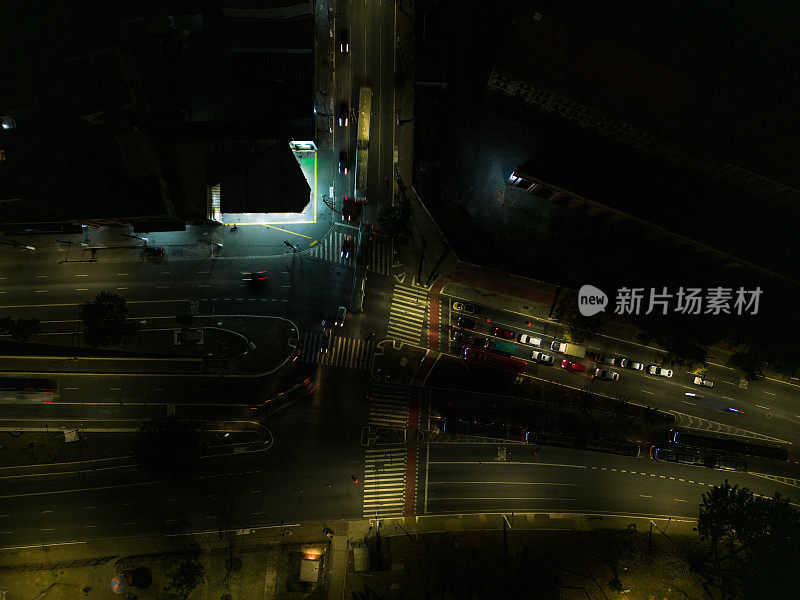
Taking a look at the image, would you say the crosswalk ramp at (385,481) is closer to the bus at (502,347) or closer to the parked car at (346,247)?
the bus at (502,347)

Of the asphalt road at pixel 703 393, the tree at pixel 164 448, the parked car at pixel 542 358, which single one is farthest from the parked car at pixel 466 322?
the tree at pixel 164 448

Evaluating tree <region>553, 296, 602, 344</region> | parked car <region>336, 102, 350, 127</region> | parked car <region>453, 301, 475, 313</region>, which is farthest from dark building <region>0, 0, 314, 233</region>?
tree <region>553, 296, 602, 344</region>

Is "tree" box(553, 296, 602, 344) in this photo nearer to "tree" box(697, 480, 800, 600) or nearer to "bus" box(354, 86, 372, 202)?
"tree" box(697, 480, 800, 600)

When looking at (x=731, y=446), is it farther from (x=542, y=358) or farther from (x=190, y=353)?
(x=190, y=353)

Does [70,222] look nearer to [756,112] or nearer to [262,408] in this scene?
[262,408]

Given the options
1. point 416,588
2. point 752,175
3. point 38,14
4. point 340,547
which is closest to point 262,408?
point 340,547

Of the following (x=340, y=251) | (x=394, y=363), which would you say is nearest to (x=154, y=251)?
(x=340, y=251)
